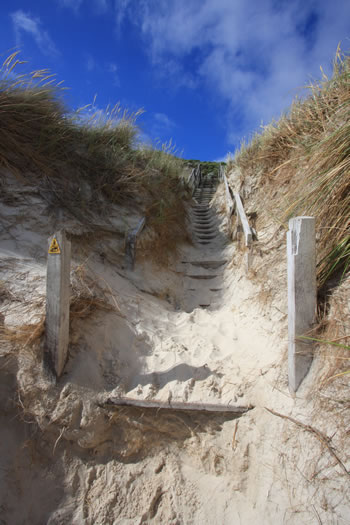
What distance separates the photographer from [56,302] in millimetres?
2809

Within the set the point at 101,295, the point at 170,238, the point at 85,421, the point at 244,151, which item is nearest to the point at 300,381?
the point at 85,421

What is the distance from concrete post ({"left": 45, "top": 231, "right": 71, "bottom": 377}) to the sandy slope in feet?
0.63

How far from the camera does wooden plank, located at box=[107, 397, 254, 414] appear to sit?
258 cm

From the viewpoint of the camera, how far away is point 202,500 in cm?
240

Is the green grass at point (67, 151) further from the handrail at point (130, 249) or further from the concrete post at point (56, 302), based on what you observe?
the concrete post at point (56, 302)

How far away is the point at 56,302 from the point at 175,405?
1.50m

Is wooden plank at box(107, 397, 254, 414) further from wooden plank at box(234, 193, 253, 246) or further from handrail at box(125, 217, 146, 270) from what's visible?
wooden plank at box(234, 193, 253, 246)

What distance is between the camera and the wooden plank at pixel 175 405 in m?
2.58

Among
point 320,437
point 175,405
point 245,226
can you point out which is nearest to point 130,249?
point 245,226

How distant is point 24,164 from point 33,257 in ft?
6.20

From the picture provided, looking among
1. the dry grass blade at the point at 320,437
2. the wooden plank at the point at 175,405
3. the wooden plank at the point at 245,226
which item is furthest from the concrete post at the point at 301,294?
the wooden plank at the point at 245,226

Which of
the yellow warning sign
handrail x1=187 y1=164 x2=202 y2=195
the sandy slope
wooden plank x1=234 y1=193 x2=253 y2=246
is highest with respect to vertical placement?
handrail x1=187 y1=164 x2=202 y2=195

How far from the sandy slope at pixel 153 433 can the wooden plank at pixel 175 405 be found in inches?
2.7

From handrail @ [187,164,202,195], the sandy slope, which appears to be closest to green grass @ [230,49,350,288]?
the sandy slope
